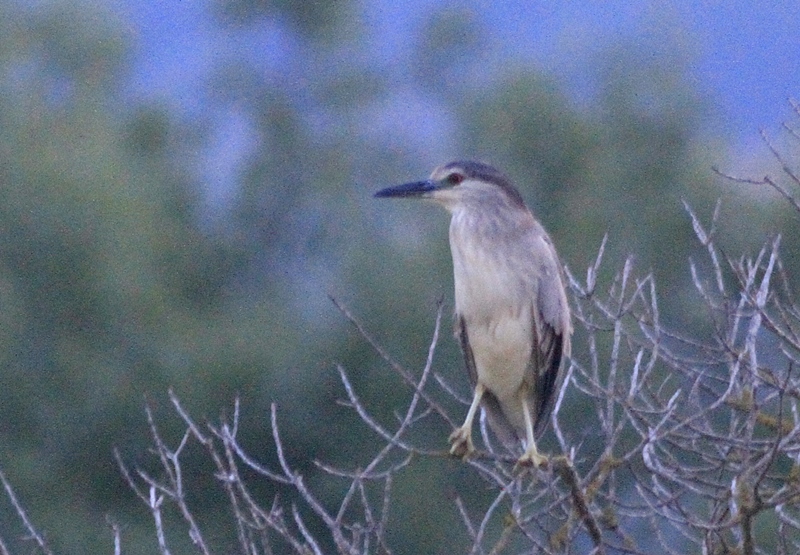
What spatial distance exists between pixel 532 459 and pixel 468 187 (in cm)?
120

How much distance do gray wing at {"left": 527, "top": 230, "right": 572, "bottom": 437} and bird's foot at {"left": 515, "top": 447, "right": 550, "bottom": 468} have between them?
421mm

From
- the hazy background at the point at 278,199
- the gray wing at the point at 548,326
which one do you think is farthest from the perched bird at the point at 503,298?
the hazy background at the point at 278,199

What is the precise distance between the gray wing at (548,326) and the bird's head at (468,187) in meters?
0.19

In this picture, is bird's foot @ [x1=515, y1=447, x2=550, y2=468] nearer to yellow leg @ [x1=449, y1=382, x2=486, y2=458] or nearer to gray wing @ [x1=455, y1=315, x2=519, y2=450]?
yellow leg @ [x1=449, y1=382, x2=486, y2=458]

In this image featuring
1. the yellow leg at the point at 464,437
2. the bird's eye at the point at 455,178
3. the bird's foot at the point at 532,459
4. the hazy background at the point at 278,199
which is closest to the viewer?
the bird's foot at the point at 532,459

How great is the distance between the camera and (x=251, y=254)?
94.2 feet

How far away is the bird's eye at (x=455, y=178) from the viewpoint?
5730 millimetres

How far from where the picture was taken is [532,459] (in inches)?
193

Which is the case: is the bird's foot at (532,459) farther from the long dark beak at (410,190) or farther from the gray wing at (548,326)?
the long dark beak at (410,190)

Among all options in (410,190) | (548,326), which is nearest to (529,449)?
(548,326)

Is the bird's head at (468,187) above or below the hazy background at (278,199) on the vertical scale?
above

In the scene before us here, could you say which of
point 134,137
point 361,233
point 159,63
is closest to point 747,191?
point 361,233

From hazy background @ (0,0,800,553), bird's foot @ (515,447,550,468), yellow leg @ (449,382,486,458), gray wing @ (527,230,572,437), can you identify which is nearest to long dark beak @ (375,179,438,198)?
gray wing @ (527,230,572,437)

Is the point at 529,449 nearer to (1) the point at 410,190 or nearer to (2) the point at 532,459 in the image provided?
(2) the point at 532,459
